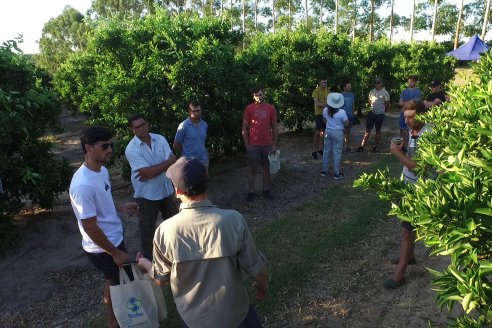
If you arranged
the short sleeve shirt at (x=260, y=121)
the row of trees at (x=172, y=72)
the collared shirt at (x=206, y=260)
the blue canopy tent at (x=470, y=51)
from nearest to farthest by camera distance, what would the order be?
the collared shirt at (x=206, y=260) < the short sleeve shirt at (x=260, y=121) < the row of trees at (x=172, y=72) < the blue canopy tent at (x=470, y=51)

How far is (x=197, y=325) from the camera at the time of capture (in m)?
2.31

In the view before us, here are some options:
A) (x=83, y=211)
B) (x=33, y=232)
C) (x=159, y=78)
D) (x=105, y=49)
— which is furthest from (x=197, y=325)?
(x=105, y=49)

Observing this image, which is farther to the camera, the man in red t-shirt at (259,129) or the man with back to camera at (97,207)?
the man in red t-shirt at (259,129)

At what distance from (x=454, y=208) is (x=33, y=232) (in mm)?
5732

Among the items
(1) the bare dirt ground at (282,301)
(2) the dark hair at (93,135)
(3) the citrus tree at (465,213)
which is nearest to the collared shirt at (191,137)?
(1) the bare dirt ground at (282,301)

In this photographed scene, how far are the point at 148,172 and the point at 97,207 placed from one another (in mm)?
1145

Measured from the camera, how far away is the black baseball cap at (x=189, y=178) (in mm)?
2174

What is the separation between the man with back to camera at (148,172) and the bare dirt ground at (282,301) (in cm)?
102

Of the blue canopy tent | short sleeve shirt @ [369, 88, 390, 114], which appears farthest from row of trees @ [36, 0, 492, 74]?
short sleeve shirt @ [369, 88, 390, 114]

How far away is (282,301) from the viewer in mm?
3980

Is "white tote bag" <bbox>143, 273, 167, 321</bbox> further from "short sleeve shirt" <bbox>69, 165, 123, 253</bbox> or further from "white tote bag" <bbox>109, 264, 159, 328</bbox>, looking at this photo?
"short sleeve shirt" <bbox>69, 165, 123, 253</bbox>

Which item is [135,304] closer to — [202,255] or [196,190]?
[202,255]

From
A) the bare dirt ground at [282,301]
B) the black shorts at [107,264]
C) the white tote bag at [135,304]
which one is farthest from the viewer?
the bare dirt ground at [282,301]

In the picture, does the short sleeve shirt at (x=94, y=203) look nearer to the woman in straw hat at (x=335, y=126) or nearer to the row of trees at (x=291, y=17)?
the woman in straw hat at (x=335, y=126)
